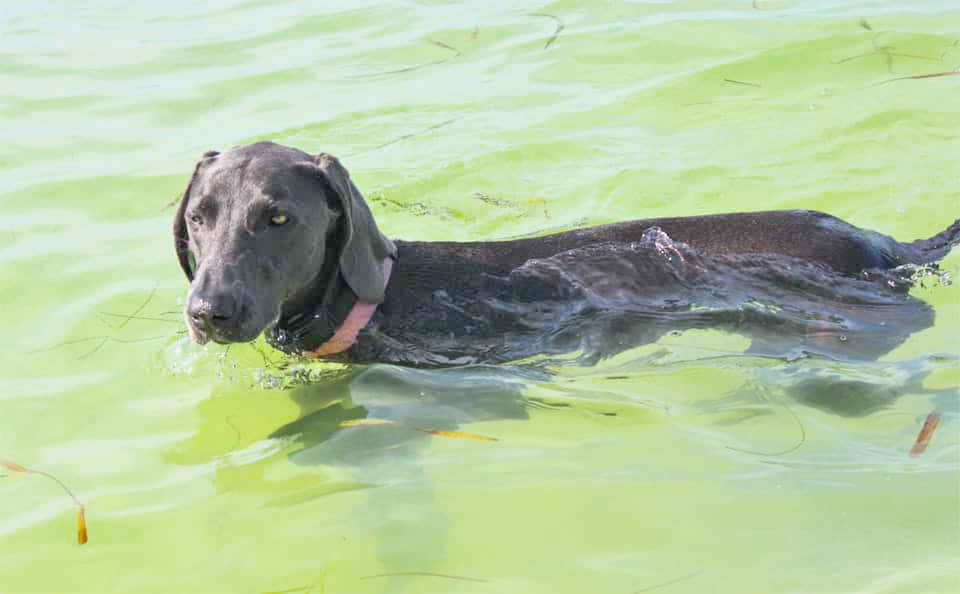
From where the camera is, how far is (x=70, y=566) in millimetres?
3525

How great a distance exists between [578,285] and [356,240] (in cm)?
105

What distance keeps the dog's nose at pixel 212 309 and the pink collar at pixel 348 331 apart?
0.77 m

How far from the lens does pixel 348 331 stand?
4797 mm

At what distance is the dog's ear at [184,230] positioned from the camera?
4.62 meters

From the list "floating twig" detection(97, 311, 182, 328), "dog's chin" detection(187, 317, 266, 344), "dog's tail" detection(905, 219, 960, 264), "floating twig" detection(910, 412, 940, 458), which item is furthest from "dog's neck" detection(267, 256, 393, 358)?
"dog's tail" detection(905, 219, 960, 264)

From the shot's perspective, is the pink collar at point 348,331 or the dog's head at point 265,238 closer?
the dog's head at point 265,238

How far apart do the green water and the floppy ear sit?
0.39 meters

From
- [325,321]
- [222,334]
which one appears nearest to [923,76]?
[325,321]

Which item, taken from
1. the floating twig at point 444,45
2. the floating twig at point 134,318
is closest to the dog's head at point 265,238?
the floating twig at point 134,318

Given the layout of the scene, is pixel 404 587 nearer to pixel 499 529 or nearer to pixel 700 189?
pixel 499 529

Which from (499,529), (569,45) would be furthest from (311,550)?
(569,45)

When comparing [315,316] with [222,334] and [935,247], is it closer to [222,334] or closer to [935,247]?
[222,334]

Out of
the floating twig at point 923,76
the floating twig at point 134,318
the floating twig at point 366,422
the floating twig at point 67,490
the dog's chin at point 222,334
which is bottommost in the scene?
the floating twig at point 134,318

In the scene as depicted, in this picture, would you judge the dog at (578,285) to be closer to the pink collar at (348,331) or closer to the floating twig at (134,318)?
the pink collar at (348,331)
